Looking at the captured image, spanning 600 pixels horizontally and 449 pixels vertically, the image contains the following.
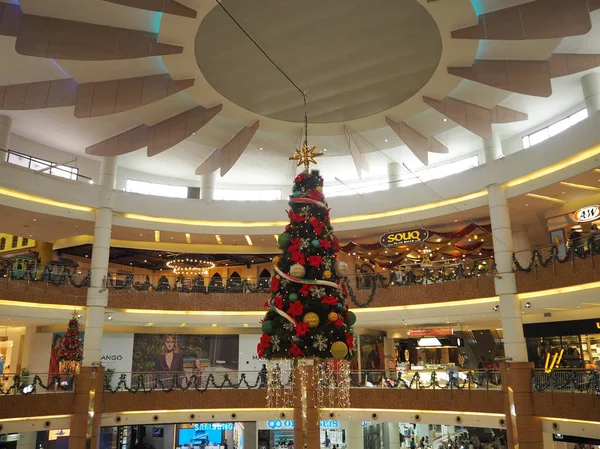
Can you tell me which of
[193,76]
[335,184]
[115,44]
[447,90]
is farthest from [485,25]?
[335,184]

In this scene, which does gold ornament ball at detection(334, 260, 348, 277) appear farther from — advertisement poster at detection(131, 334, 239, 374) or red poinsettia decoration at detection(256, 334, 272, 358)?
advertisement poster at detection(131, 334, 239, 374)

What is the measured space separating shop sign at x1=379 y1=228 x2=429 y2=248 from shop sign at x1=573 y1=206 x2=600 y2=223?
549 centimetres

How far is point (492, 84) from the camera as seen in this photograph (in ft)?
48.3

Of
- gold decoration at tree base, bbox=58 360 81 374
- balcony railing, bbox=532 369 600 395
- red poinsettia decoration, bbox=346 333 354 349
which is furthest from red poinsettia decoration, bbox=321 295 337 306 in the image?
gold decoration at tree base, bbox=58 360 81 374

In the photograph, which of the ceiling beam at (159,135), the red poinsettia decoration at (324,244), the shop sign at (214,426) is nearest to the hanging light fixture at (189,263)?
the shop sign at (214,426)

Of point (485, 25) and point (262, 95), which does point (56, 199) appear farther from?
point (485, 25)

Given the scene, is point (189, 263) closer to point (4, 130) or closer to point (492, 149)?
point (4, 130)

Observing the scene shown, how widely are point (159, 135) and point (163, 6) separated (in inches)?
264

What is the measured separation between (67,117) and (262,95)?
744 cm

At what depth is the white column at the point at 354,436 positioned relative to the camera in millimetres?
22578

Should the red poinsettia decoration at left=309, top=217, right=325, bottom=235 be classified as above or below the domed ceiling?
below

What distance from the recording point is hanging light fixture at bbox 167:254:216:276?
2685 centimetres

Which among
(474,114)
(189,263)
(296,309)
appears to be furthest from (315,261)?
(189,263)

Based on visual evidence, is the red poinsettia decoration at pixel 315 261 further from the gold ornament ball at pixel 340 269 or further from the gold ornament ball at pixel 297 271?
the gold ornament ball at pixel 340 269
